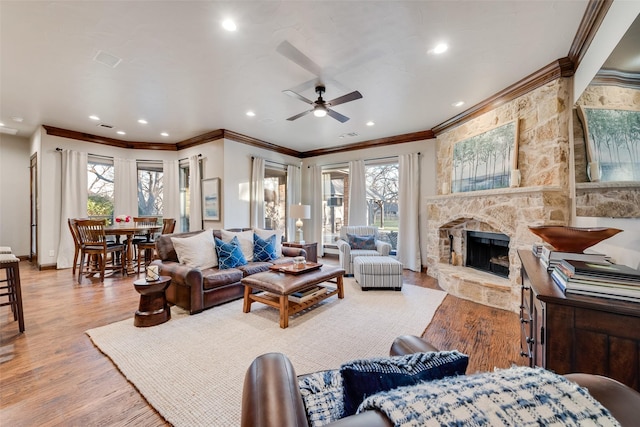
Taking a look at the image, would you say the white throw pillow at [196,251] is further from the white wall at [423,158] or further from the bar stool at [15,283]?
the white wall at [423,158]

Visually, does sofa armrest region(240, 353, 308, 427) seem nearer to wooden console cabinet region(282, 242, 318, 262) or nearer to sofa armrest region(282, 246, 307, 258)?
sofa armrest region(282, 246, 307, 258)

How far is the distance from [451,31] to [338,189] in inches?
178

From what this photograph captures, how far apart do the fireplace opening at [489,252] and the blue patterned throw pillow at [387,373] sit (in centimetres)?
367

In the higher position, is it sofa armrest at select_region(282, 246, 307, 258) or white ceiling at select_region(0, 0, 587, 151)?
white ceiling at select_region(0, 0, 587, 151)

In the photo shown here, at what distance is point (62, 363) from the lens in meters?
1.94

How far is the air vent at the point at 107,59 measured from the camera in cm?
256

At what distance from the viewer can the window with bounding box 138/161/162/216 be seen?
6.16 meters

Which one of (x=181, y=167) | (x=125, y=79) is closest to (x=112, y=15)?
(x=125, y=79)

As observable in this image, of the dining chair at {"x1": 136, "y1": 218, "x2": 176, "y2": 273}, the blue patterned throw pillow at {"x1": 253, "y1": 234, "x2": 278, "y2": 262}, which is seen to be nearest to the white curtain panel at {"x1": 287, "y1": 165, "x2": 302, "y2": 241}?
the blue patterned throw pillow at {"x1": 253, "y1": 234, "x2": 278, "y2": 262}

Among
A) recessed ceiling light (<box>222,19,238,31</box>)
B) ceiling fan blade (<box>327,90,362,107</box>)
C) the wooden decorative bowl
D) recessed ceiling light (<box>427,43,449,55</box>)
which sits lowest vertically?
the wooden decorative bowl

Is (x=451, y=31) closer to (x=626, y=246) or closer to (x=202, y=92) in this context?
(x=626, y=246)

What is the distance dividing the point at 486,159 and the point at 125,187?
Result: 24.0 ft

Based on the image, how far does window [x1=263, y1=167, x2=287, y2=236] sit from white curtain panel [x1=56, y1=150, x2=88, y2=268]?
3769mm

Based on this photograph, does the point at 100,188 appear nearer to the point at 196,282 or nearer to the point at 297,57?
the point at 196,282
